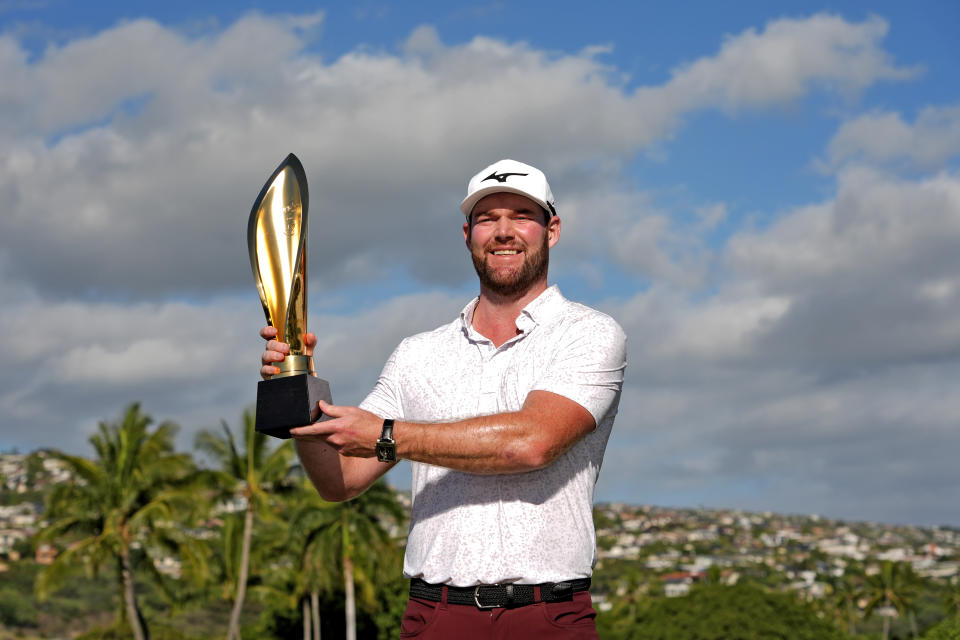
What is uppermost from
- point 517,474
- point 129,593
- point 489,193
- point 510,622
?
point 489,193

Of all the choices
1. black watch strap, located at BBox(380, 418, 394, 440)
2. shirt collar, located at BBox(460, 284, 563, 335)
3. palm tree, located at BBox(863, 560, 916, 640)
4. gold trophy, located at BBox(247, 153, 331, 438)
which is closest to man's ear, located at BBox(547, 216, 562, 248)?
shirt collar, located at BBox(460, 284, 563, 335)

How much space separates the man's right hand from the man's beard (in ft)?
1.95

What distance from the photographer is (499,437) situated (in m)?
3.04

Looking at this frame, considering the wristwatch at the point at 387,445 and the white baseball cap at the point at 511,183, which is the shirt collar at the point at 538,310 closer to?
the white baseball cap at the point at 511,183

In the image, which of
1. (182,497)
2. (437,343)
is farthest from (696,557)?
(437,343)

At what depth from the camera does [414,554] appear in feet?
11.0

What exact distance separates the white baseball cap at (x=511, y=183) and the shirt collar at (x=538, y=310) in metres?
0.28

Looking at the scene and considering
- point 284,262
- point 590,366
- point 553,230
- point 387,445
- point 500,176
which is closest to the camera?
point 387,445

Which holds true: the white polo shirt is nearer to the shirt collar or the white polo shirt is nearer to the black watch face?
the shirt collar

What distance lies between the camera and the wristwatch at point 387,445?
3.02m

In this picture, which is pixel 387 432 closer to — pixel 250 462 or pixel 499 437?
pixel 499 437

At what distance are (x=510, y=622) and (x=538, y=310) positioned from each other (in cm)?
98

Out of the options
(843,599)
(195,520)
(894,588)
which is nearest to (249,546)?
(195,520)

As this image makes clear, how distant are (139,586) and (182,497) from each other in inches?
2004
